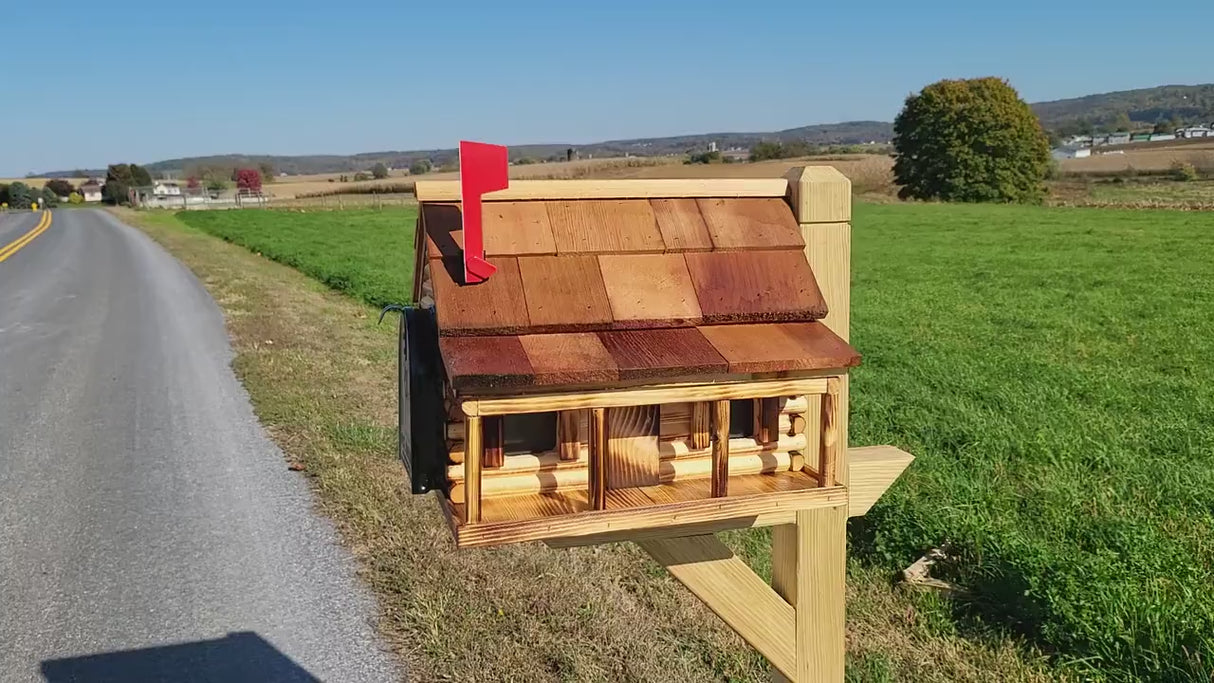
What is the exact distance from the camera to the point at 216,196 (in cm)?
6694

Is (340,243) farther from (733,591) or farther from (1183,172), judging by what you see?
(1183,172)

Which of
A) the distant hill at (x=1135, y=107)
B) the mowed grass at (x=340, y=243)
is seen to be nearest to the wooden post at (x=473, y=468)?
the mowed grass at (x=340, y=243)

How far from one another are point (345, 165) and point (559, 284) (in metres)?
75.9

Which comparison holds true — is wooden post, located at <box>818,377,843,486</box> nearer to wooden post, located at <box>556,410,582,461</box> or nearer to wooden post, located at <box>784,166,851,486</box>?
wooden post, located at <box>784,166,851,486</box>

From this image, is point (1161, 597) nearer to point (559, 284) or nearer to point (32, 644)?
point (559, 284)

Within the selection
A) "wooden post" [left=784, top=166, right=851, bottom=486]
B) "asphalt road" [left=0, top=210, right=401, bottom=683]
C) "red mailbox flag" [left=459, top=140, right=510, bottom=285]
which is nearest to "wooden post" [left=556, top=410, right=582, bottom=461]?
"red mailbox flag" [left=459, top=140, right=510, bottom=285]

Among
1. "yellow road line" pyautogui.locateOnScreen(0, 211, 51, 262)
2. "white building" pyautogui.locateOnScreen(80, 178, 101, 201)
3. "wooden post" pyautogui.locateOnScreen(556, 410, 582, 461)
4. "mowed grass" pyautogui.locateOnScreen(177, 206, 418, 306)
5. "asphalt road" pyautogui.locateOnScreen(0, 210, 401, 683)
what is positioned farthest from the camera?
"white building" pyautogui.locateOnScreen(80, 178, 101, 201)

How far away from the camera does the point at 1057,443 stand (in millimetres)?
5926

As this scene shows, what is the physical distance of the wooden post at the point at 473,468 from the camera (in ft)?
4.73


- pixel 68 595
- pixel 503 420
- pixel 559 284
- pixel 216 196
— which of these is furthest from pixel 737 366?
pixel 216 196

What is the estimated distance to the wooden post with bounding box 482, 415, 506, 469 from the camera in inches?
63.8

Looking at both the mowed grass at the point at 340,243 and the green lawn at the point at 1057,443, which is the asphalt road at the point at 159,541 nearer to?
the mowed grass at the point at 340,243

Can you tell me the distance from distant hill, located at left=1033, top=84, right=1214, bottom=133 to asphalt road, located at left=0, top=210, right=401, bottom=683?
137376 mm

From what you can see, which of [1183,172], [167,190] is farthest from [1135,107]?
[167,190]
